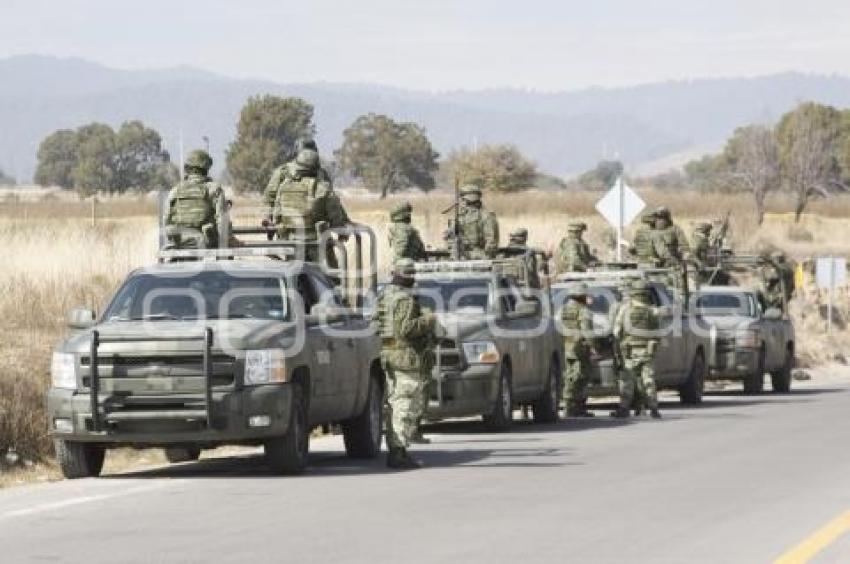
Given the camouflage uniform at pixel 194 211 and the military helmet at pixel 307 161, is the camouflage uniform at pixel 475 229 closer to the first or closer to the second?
the military helmet at pixel 307 161

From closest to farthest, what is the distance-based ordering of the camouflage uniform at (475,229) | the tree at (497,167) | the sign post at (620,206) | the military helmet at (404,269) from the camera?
the military helmet at (404,269) → the camouflage uniform at (475,229) → the sign post at (620,206) → the tree at (497,167)

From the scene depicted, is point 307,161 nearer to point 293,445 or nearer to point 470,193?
point 293,445

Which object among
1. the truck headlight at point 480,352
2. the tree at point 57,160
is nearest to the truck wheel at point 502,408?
the truck headlight at point 480,352

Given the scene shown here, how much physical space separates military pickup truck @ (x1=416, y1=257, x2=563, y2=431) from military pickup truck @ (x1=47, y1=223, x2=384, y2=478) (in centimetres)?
398

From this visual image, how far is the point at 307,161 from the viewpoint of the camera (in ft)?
73.8

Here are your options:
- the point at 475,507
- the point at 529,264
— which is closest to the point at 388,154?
the point at 529,264

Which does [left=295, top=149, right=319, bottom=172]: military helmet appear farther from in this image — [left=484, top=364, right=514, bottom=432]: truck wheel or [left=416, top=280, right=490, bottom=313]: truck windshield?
[left=484, top=364, right=514, bottom=432]: truck wheel

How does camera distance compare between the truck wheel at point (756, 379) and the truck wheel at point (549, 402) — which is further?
the truck wheel at point (756, 379)

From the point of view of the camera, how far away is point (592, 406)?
31.1m

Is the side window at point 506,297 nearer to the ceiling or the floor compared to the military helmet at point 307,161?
nearer to the floor

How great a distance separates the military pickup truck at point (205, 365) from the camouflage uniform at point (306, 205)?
3261mm

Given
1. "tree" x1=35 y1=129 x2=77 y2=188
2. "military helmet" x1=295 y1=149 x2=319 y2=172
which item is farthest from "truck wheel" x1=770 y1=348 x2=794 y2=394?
"tree" x1=35 y1=129 x2=77 y2=188

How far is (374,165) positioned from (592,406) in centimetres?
7914

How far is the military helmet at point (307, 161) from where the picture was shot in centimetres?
2250
